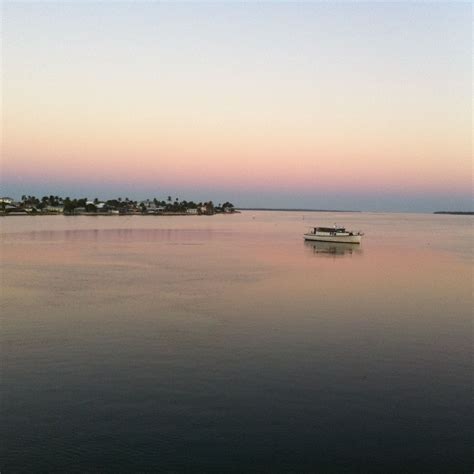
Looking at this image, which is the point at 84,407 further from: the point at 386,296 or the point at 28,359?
the point at 386,296

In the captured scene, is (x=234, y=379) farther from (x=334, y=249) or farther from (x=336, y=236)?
(x=336, y=236)

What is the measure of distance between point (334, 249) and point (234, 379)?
50523mm

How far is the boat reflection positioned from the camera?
56.8 meters

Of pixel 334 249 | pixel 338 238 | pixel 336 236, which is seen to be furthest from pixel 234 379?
pixel 336 236

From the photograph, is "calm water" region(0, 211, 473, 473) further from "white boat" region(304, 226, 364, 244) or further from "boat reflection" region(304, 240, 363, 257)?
"white boat" region(304, 226, 364, 244)

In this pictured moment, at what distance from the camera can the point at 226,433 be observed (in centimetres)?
1086

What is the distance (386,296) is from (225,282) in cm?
1054

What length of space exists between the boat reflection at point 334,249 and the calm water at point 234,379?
Answer: 26113 mm

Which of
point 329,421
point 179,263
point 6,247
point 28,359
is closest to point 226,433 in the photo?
point 329,421

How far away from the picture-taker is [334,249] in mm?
63062

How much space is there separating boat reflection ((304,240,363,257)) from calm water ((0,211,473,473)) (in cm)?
2611

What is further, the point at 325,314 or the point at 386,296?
→ the point at 386,296

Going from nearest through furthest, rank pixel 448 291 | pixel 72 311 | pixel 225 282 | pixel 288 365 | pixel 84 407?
pixel 84 407
pixel 288 365
pixel 72 311
pixel 448 291
pixel 225 282

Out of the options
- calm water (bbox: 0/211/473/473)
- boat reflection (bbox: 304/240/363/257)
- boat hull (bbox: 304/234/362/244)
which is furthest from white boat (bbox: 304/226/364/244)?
calm water (bbox: 0/211/473/473)
